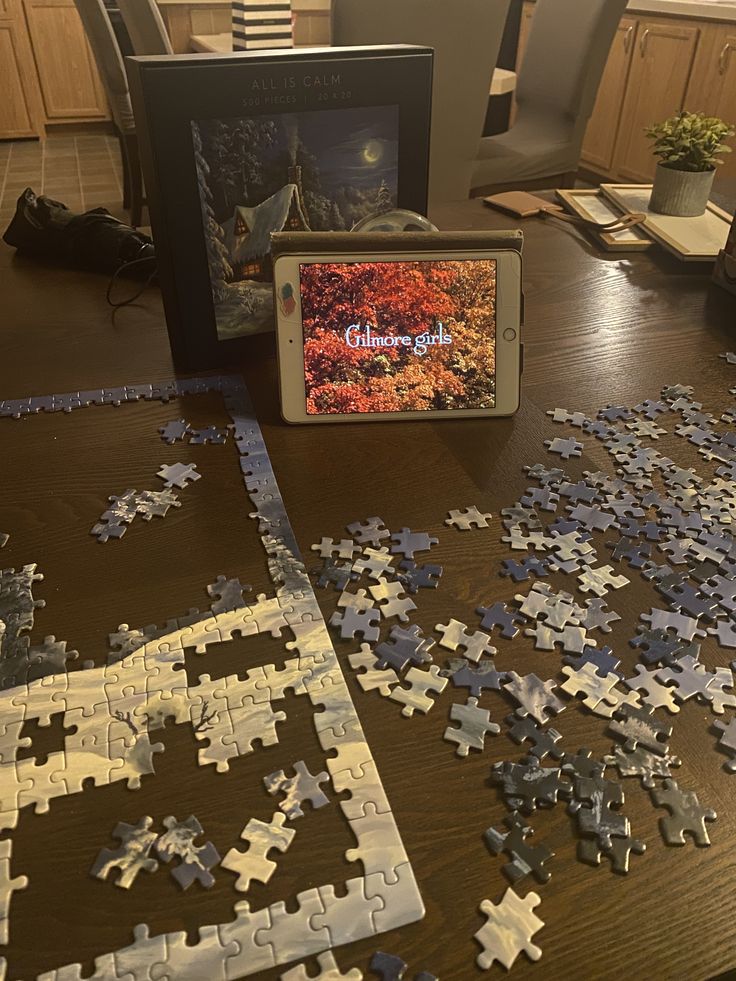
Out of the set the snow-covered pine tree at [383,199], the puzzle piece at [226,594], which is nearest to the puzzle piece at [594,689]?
the puzzle piece at [226,594]

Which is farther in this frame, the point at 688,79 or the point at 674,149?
the point at 688,79

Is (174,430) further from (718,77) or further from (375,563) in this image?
(718,77)

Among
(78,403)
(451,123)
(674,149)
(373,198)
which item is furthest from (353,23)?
(78,403)

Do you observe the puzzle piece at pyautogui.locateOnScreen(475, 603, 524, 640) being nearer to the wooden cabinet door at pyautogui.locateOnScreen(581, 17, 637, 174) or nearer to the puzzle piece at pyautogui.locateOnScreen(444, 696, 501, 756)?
the puzzle piece at pyautogui.locateOnScreen(444, 696, 501, 756)

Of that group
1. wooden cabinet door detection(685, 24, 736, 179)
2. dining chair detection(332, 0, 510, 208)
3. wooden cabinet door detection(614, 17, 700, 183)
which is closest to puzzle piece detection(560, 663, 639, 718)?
dining chair detection(332, 0, 510, 208)

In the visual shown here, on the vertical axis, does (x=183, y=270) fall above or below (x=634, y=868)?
Answer: above

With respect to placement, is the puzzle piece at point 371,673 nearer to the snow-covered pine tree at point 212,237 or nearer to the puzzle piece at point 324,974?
the puzzle piece at point 324,974

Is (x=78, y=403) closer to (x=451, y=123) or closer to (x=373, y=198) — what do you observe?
(x=373, y=198)
